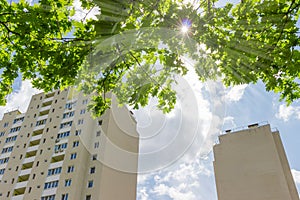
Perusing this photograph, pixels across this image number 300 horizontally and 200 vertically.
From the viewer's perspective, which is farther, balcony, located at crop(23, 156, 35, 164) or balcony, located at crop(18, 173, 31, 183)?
balcony, located at crop(23, 156, 35, 164)

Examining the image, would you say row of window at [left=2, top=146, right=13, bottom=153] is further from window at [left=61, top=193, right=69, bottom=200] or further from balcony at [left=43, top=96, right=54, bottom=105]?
window at [left=61, top=193, right=69, bottom=200]

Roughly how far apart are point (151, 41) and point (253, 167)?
19026 millimetres

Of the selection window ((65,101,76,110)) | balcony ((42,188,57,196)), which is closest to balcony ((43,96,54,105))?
window ((65,101,76,110))

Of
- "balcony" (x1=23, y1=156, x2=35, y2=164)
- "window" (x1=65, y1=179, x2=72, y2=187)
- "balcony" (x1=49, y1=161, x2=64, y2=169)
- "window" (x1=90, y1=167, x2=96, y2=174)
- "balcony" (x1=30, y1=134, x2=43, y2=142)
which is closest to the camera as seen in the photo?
"window" (x1=65, y1=179, x2=72, y2=187)

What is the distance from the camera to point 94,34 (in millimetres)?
4109

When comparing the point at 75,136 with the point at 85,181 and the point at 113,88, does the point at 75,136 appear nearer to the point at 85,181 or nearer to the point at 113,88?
the point at 85,181

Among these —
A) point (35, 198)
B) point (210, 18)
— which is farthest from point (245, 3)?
point (35, 198)

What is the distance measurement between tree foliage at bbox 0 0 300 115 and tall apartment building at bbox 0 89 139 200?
20812mm

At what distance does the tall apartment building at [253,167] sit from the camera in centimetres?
1888

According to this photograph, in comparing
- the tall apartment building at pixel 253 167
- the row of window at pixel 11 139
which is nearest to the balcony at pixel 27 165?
the row of window at pixel 11 139

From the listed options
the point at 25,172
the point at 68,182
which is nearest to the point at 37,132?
the point at 25,172

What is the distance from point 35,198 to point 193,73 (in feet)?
97.7

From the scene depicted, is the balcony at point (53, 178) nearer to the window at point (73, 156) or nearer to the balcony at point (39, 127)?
the window at point (73, 156)

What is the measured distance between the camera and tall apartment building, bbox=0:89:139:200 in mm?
28344
